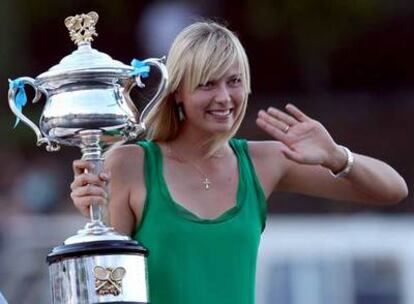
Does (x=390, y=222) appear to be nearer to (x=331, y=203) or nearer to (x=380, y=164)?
(x=331, y=203)

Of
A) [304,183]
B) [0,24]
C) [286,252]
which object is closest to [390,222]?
[286,252]

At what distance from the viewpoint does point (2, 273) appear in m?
8.52

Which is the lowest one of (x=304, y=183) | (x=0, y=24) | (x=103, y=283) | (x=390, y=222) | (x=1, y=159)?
(x=103, y=283)

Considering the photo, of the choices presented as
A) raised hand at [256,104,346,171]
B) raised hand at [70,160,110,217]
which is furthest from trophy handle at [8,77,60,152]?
raised hand at [256,104,346,171]

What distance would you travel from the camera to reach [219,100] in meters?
5.02

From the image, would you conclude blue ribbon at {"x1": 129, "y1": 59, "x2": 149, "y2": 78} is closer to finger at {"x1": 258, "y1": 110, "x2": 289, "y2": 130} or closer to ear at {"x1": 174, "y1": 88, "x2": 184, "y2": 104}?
ear at {"x1": 174, "y1": 88, "x2": 184, "y2": 104}

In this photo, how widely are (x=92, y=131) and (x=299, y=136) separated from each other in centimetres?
56

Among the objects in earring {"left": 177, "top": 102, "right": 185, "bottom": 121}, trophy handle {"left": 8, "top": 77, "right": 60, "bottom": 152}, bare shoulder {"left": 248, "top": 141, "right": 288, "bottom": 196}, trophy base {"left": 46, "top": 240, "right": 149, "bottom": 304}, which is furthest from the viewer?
bare shoulder {"left": 248, "top": 141, "right": 288, "bottom": 196}

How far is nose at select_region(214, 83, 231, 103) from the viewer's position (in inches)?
198

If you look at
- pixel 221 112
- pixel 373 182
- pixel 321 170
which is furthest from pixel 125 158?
pixel 373 182

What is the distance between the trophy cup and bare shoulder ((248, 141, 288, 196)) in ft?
1.45

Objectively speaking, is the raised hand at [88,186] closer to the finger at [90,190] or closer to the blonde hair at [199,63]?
the finger at [90,190]

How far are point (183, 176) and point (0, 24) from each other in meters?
5.64

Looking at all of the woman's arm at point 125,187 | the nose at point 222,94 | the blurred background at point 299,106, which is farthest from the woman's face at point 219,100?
the blurred background at point 299,106
